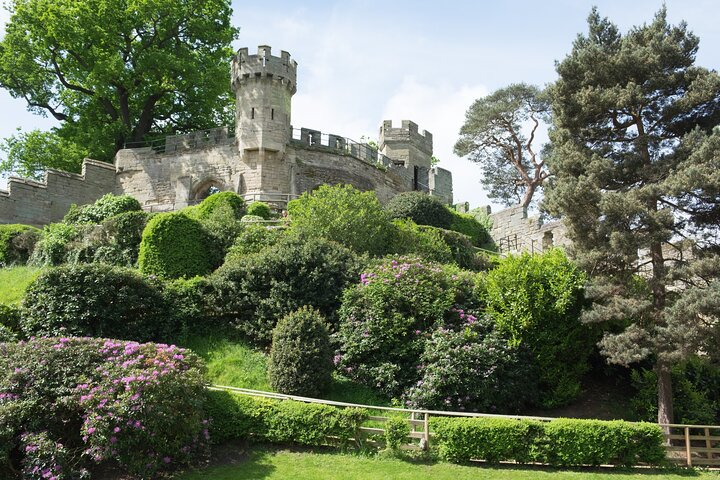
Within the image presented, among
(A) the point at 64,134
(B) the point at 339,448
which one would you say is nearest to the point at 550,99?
(B) the point at 339,448

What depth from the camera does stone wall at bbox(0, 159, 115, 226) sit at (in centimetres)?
3019

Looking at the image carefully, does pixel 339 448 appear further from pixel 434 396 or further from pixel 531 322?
pixel 531 322

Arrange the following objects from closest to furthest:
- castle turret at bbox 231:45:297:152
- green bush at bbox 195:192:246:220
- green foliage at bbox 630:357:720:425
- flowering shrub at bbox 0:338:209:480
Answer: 1. flowering shrub at bbox 0:338:209:480
2. green foliage at bbox 630:357:720:425
3. green bush at bbox 195:192:246:220
4. castle turret at bbox 231:45:297:152

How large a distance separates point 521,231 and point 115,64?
19.0 metres

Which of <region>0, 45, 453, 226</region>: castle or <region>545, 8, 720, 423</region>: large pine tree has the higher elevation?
<region>0, 45, 453, 226</region>: castle

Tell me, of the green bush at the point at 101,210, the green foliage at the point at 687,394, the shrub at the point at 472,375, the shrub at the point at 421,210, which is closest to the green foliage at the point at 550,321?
the shrub at the point at 472,375

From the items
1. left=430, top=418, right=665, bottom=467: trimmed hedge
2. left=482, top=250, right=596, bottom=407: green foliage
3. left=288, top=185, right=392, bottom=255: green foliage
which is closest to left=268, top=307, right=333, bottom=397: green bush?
left=430, top=418, right=665, bottom=467: trimmed hedge

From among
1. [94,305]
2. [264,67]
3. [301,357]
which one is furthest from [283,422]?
[264,67]

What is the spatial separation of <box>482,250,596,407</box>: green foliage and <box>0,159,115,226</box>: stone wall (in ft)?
67.1

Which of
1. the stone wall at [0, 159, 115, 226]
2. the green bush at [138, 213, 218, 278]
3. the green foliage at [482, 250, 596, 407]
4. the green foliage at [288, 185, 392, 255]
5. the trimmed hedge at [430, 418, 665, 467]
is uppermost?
the stone wall at [0, 159, 115, 226]

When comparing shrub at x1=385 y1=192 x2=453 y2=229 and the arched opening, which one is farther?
the arched opening

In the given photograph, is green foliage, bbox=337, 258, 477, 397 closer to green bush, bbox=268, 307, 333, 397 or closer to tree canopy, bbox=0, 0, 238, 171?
green bush, bbox=268, 307, 333, 397

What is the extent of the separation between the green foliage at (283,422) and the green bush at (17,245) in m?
14.6

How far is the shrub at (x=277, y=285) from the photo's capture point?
19.4 m
